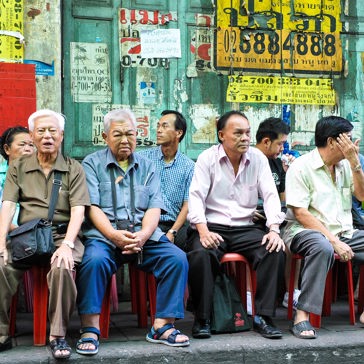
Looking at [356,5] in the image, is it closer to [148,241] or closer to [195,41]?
[195,41]

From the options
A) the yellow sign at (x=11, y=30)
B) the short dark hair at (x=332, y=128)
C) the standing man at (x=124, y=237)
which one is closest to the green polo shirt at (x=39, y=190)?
the standing man at (x=124, y=237)

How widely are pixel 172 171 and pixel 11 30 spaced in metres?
1.81

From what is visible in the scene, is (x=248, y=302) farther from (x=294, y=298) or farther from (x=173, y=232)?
(x=173, y=232)

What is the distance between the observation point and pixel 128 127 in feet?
16.9

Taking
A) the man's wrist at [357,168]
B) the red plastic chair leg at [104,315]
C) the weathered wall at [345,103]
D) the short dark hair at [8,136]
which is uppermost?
the weathered wall at [345,103]

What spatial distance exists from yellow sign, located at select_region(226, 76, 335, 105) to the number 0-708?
26 centimetres

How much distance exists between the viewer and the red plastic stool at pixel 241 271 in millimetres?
5148

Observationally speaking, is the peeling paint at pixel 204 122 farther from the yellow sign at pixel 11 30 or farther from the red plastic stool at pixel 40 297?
the red plastic stool at pixel 40 297

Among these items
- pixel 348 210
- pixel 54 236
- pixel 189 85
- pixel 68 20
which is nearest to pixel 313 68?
pixel 189 85

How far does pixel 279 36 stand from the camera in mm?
6922

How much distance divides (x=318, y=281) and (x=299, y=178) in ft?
2.66

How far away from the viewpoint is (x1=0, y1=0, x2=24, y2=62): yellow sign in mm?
6039

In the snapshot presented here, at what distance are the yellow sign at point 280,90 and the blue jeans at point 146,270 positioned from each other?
2.27 m

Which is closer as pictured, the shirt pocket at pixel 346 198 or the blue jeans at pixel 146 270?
the blue jeans at pixel 146 270
